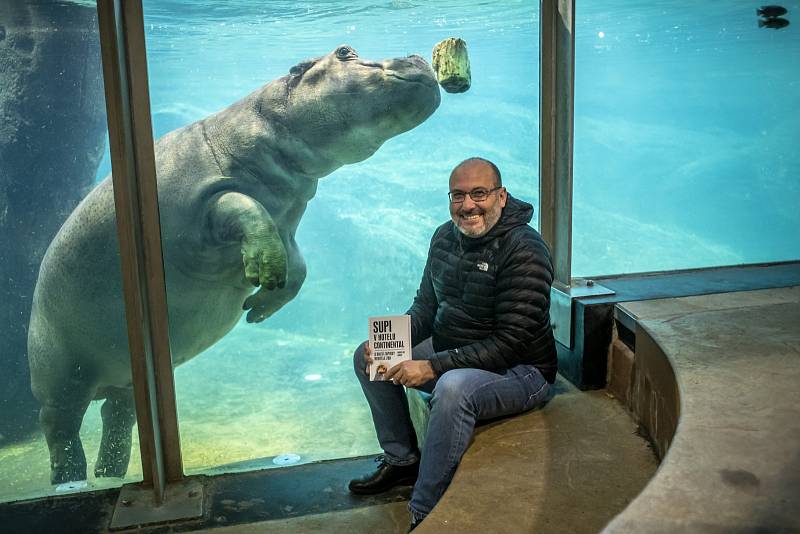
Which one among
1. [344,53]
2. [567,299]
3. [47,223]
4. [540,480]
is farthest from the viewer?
[344,53]

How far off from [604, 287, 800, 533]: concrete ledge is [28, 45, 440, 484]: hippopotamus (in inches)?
79.4

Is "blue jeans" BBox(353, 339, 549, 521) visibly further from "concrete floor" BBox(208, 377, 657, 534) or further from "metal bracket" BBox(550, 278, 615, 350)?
"metal bracket" BBox(550, 278, 615, 350)

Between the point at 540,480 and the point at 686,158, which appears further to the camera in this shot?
the point at 686,158

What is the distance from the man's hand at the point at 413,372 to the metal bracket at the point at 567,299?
96cm

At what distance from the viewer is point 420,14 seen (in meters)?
5.09

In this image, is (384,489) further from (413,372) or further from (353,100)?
(353,100)

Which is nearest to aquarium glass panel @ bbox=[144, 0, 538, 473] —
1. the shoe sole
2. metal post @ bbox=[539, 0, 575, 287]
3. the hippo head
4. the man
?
the hippo head

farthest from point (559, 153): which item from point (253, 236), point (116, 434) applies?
point (116, 434)

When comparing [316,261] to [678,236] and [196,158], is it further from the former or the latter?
[678,236]

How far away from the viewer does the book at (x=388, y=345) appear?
9.50ft

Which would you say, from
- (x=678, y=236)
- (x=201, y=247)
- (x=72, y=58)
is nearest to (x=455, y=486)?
(x=201, y=247)

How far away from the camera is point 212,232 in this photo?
165 inches

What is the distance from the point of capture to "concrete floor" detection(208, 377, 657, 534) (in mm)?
2256

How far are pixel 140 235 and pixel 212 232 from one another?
3.37ft
